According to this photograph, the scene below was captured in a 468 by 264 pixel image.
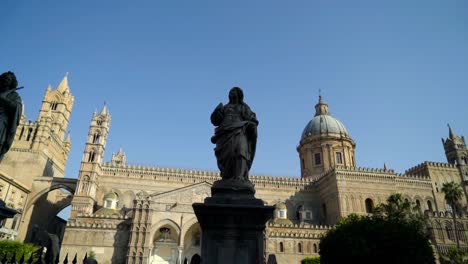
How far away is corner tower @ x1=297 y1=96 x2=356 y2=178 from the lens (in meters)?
47.7

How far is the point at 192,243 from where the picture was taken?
3453 centimetres

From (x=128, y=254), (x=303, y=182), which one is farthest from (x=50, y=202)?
(x=303, y=182)

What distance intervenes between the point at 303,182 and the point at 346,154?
26.9ft

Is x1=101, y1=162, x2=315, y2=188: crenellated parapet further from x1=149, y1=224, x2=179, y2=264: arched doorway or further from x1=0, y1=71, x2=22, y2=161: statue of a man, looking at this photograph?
x1=0, y1=71, x2=22, y2=161: statue of a man

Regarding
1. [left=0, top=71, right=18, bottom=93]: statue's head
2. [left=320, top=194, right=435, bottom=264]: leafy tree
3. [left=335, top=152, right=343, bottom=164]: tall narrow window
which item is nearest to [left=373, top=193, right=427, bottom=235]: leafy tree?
[left=320, top=194, right=435, bottom=264]: leafy tree

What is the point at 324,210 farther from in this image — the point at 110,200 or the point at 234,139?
the point at 234,139

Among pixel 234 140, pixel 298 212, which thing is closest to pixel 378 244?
pixel 234 140

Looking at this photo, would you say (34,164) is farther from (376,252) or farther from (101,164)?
(376,252)

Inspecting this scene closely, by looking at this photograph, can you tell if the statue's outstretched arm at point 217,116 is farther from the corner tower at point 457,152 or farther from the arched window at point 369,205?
the corner tower at point 457,152

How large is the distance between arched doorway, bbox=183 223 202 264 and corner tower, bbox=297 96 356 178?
2137 centimetres

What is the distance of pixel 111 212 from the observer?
35.3 metres

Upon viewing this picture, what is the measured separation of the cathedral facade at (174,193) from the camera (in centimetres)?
3250

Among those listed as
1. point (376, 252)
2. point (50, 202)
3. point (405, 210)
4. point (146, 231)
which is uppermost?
point (50, 202)

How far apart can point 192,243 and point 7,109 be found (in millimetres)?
31448
